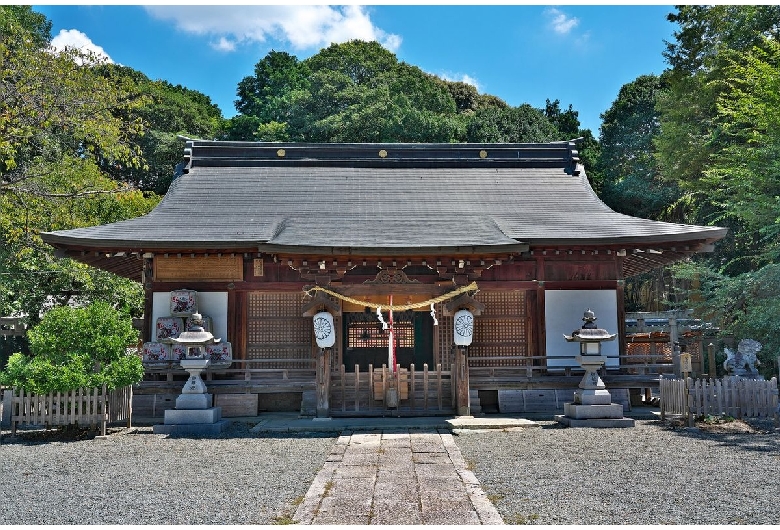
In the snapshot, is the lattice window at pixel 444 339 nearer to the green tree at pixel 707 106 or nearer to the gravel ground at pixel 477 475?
the gravel ground at pixel 477 475

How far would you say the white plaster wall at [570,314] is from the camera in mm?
14469

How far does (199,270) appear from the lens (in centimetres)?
A: 1434

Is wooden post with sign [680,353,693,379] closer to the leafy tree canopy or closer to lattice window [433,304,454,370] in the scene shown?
lattice window [433,304,454,370]

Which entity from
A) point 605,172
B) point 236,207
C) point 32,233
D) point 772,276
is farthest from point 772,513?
point 605,172

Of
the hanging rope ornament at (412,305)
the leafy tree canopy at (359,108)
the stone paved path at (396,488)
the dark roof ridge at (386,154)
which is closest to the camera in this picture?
the stone paved path at (396,488)

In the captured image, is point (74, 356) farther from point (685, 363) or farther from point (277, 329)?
point (685, 363)

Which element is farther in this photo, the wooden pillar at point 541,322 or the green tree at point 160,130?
the green tree at point 160,130

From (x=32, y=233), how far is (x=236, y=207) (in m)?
5.51

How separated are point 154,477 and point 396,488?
2.91 meters

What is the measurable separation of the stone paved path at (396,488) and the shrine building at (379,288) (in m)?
3.37

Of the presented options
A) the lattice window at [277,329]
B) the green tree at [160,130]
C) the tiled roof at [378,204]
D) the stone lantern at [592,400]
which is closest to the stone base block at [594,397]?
the stone lantern at [592,400]

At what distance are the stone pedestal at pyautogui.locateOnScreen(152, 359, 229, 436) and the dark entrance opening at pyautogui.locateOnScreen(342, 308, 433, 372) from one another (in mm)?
5011

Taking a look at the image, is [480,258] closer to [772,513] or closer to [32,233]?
[772,513]

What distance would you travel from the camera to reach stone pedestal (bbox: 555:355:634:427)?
38.3 feet
